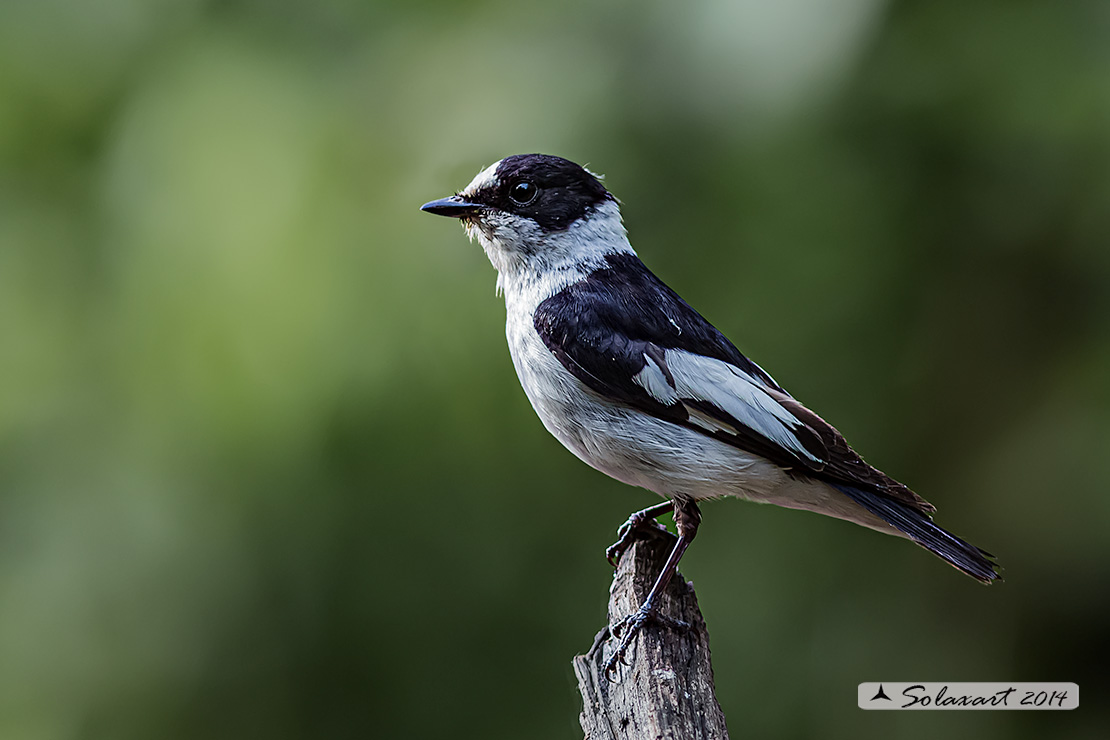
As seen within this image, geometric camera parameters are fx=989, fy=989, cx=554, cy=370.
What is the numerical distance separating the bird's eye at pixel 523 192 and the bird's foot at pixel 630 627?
3.18 ft

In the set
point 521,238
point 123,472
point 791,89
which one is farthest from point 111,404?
point 791,89

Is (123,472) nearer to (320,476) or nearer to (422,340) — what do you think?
(320,476)

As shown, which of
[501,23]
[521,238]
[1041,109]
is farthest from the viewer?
[501,23]

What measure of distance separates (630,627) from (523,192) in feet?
3.35

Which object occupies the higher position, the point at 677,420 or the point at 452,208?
the point at 452,208

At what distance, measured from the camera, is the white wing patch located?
80.2 inches

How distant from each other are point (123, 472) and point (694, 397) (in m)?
2.13

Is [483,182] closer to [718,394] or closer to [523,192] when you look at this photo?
[523,192]

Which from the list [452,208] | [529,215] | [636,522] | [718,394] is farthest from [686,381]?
[452,208]

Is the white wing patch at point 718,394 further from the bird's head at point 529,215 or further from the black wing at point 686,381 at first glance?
the bird's head at point 529,215

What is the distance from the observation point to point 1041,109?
315cm

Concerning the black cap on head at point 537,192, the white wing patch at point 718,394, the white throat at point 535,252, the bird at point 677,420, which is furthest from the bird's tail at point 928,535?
the black cap on head at point 537,192

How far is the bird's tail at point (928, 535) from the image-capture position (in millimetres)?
1934

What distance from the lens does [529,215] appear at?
2.33m
